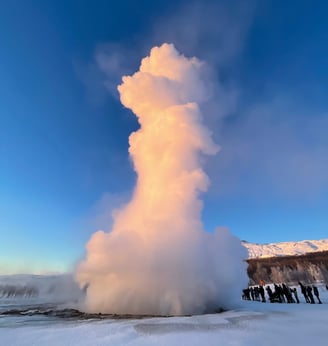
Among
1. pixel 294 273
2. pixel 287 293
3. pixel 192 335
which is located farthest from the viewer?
pixel 294 273

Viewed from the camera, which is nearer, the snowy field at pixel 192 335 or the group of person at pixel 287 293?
the snowy field at pixel 192 335

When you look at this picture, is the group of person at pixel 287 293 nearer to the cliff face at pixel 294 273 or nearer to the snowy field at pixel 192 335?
the snowy field at pixel 192 335

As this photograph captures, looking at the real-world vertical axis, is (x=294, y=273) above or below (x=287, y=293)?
above

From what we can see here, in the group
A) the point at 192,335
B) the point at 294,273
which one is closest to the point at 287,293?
the point at 192,335

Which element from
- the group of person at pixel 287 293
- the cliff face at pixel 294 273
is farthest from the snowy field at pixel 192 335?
the cliff face at pixel 294 273

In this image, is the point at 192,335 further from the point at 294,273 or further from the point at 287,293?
the point at 294,273

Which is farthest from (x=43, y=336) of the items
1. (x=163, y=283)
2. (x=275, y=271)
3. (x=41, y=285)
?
(x=41, y=285)

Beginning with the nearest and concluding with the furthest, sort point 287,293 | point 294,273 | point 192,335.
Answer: point 192,335, point 287,293, point 294,273

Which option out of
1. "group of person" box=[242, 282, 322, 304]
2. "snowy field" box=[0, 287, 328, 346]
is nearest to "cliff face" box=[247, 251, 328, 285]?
"group of person" box=[242, 282, 322, 304]

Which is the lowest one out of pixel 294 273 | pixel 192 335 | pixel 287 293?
pixel 192 335

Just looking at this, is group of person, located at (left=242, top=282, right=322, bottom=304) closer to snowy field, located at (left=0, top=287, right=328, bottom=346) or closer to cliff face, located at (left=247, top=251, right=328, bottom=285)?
snowy field, located at (left=0, top=287, right=328, bottom=346)

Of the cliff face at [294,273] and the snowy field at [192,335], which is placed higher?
the cliff face at [294,273]

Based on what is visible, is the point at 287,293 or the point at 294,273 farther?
the point at 294,273

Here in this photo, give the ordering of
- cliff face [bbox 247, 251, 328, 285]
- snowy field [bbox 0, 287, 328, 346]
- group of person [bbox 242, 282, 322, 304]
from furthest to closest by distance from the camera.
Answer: cliff face [bbox 247, 251, 328, 285], group of person [bbox 242, 282, 322, 304], snowy field [bbox 0, 287, 328, 346]
